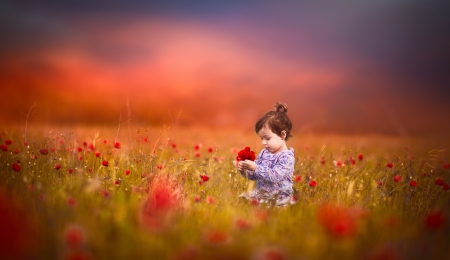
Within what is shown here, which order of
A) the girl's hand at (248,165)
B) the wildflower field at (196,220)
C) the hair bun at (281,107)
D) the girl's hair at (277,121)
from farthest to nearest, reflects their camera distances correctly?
1. the hair bun at (281,107)
2. the girl's hair at (277,121)
3. the girl's hand at (248,165)
4. the wildflower field at (196,220)

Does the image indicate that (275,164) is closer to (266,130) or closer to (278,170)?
(278,170)

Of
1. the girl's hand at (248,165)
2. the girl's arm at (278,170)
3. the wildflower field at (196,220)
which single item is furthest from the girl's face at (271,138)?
the wildflower field at (196,220)

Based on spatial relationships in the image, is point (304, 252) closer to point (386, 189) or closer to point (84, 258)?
point (84, 258)

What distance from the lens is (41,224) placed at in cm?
237

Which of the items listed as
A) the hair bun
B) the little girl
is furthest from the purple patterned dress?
the hair bun

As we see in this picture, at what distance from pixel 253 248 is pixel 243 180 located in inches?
97.0

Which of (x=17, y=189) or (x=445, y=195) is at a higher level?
(x=445, y=195)

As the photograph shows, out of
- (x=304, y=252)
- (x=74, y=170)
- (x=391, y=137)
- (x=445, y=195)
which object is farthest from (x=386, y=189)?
(x=391, y=137)

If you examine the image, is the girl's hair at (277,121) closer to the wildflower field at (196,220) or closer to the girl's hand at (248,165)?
the girl's hand at (248,165)

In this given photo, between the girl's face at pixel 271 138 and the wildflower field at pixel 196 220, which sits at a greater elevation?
the girl's face at pixel 271 138

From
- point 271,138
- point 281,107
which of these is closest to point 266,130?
point 271,138

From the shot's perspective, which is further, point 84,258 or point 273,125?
point 273,125

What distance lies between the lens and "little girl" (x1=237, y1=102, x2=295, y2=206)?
3.74 meters

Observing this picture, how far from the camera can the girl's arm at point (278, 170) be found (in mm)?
3740
